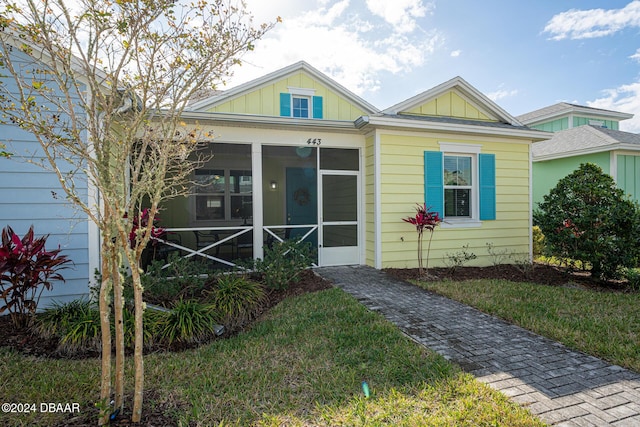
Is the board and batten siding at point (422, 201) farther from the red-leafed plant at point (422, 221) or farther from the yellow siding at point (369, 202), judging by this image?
the red-leafed plant at point (422, 221)

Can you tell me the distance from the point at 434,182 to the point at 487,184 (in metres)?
1.36

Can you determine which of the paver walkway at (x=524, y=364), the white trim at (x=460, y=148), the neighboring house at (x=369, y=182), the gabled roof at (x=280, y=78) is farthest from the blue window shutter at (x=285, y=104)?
the paver walkway at (x=524, y=364)

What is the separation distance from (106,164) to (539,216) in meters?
8.04

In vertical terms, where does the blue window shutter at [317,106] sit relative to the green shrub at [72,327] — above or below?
above

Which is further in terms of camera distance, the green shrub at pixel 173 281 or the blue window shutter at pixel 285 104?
the blue window shutter at pixel 285 104

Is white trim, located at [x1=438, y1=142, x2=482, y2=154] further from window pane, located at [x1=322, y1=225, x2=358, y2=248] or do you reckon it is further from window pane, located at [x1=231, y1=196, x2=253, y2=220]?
window pane, located at [x1=231, y1=196, x2=253, y2=220]

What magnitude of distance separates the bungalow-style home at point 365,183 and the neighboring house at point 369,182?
0.02 meters

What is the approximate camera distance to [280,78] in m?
9.68

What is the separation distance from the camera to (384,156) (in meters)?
6.71

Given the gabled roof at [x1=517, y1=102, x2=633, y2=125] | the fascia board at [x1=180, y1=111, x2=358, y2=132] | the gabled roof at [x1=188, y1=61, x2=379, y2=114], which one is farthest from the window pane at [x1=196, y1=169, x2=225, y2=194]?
the gabled roof at [x1=517, y1=102, x2=633, y2=125]

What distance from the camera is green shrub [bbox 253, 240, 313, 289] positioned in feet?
17.5

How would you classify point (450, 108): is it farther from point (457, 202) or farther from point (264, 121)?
point (264, 121)

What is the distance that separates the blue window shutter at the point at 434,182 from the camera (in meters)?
7.00

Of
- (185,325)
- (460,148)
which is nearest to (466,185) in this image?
(460,148)
